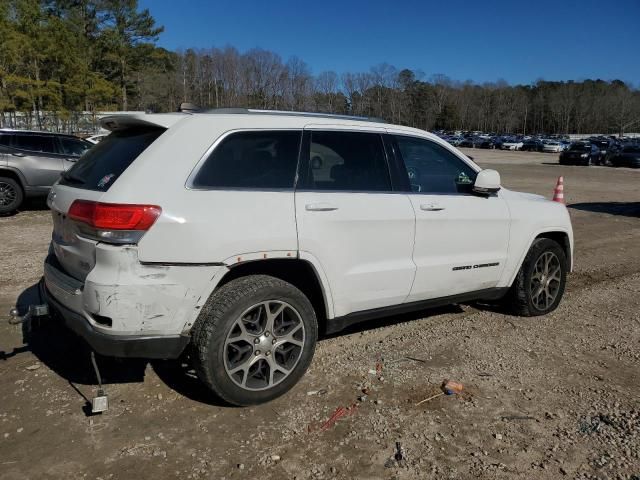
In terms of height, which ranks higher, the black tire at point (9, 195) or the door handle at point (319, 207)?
the door handle at point (319, 207)

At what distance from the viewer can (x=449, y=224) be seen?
4.08m

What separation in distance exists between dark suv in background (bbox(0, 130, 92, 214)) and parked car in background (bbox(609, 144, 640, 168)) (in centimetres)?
3693

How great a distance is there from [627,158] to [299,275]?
3954 centimetres

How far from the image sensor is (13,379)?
12.0ft

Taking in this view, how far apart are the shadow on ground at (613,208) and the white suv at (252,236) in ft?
35.4

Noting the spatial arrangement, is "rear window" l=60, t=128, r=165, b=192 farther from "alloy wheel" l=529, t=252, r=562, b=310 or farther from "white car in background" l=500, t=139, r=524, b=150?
"white car in background" l=500, t=139, r=524, b=150

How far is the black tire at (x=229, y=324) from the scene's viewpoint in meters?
3.06

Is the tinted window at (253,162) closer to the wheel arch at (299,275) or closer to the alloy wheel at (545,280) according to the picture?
the wheel arch at (299,275)

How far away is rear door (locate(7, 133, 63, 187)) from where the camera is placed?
1009cm

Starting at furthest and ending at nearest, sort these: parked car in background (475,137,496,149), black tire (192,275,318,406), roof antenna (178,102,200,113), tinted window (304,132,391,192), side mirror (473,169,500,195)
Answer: parked car in background (475,137,496,149) < side mirror (473,169,500,195) < roof antenna (178,102,200,113) < tinted window (304,132,391,192) < black tire (192,275,318,406)

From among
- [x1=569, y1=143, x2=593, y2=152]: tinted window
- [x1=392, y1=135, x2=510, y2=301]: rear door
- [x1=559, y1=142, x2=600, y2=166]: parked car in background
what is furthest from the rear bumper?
[x1=569, y1=143, x2=593, y2=152]: tinted window

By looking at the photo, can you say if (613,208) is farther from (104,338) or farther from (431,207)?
(104,338)

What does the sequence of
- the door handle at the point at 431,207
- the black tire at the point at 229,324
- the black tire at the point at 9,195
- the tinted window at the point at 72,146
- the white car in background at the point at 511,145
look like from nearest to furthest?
the black tire at the point at 229,324
the door handle at the point at 431,207
the black tire at the point at 9,195
the tinted window at the point at 72,146
the white car in background at the point at 511,145

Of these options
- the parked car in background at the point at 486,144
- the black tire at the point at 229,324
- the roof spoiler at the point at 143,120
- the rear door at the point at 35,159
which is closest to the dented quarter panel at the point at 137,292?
the black tire at the point at 229,324
